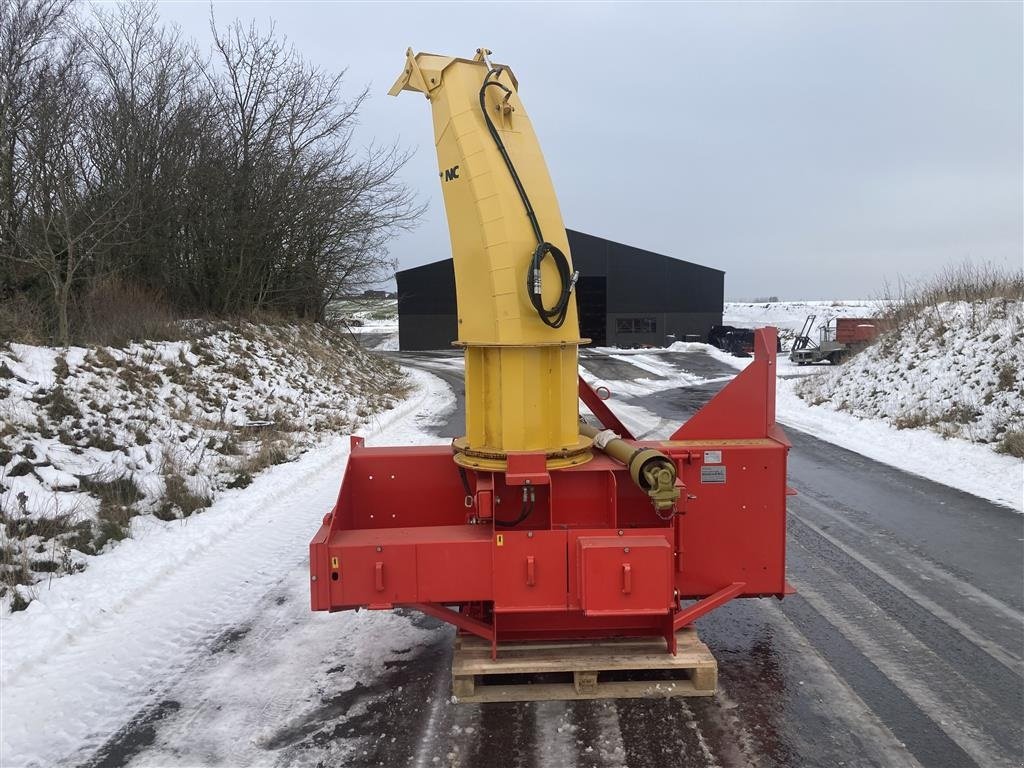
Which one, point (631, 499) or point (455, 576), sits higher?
point (631, 499)

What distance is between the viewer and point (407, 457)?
4.61 m

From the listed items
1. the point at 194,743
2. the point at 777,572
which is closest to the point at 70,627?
the point at 194,743

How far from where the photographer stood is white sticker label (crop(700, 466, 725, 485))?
13.7 ft

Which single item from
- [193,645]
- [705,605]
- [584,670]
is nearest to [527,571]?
[584,670]

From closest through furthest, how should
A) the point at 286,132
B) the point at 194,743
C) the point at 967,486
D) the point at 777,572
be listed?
the point at 194,743, the point at 777,572, the point at 967,486, the point at 286,132

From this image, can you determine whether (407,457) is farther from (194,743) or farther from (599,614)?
(194,743)

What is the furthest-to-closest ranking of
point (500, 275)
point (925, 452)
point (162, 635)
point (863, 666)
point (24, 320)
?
1. point (925, 452)
2. point (24, 320)
3. point (162, 635)
4. point (863, 666)
5. point (500, 275)

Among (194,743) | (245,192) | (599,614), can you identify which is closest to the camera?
(194,743)

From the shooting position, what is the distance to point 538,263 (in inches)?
150

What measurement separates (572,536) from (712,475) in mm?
1063

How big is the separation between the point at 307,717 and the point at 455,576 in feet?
3.53

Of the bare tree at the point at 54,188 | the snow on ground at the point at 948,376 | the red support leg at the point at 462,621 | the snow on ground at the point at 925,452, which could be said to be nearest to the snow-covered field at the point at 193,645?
the red support leg at the point at 462,621

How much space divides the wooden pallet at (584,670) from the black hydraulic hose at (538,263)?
1915 mm

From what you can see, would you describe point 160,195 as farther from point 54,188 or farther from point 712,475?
point 712,475
